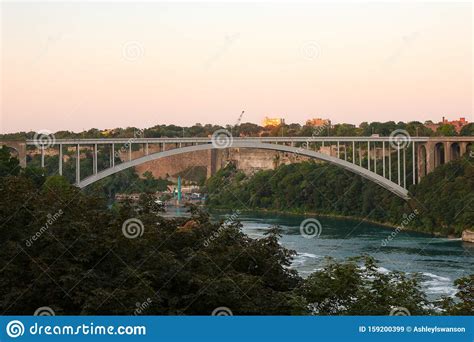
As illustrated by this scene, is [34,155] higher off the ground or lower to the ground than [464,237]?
higher

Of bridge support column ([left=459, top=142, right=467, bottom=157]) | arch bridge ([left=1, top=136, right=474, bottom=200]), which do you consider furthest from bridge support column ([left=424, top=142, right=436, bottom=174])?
bridge support column ([left=459, top=142, right=467, bottom=157])

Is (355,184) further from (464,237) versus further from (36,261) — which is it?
(36,261)

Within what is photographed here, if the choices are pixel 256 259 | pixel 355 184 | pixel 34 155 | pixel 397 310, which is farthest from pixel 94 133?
pixel 397 310

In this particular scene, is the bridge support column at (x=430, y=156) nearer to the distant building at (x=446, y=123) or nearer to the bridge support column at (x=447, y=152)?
the bridge support column at (x=447, y=152)

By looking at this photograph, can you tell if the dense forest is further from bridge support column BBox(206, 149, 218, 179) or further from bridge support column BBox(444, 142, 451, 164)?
bridge support column BBox(206, 149, 218, 179)

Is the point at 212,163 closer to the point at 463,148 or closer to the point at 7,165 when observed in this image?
the point at 463,148

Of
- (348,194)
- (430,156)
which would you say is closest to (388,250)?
(430,156)
